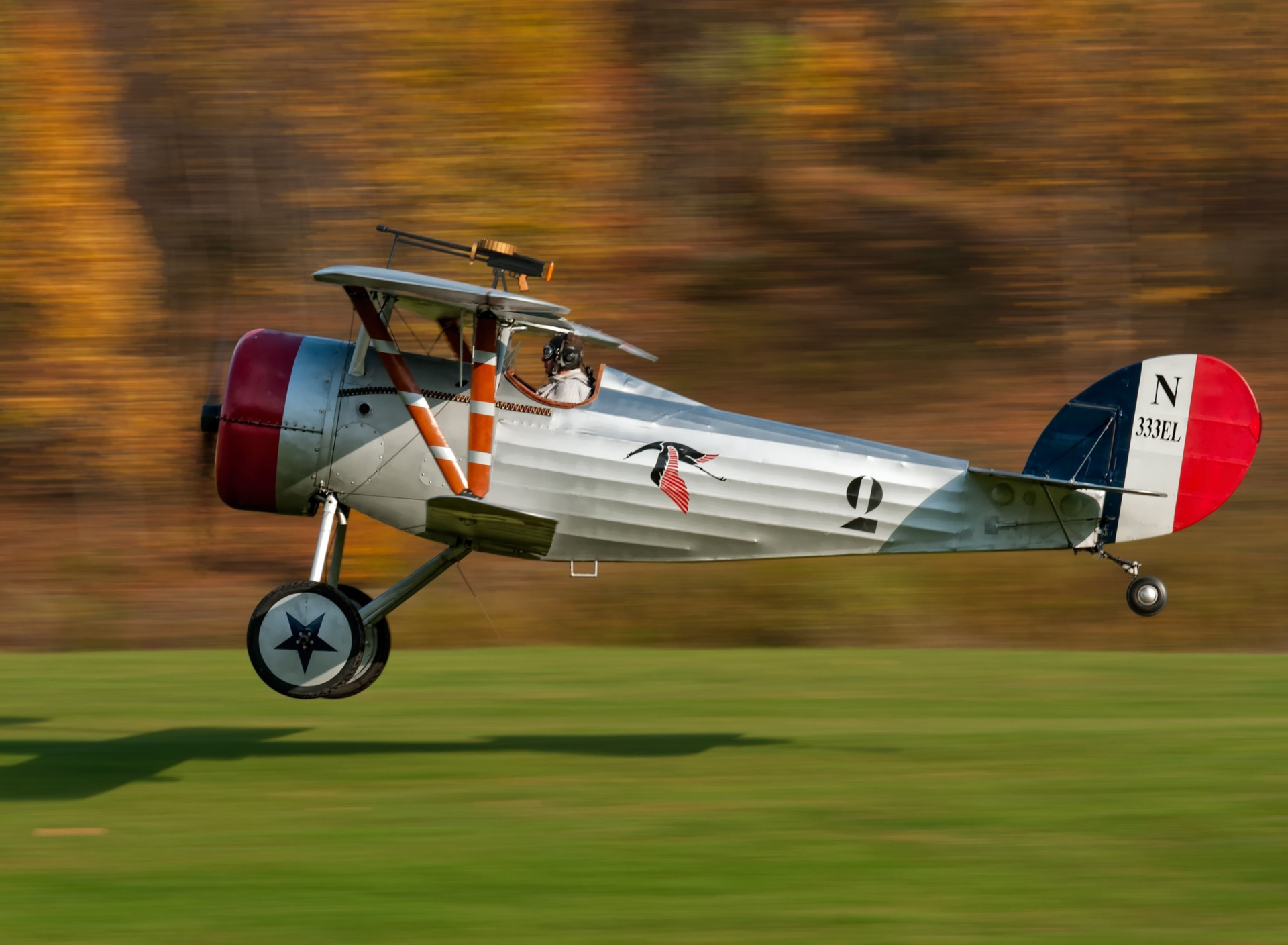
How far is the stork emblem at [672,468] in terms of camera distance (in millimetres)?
9688

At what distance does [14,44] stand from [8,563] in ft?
28.0

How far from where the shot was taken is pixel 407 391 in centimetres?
952

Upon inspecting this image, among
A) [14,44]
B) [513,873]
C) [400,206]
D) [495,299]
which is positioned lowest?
[513,873]

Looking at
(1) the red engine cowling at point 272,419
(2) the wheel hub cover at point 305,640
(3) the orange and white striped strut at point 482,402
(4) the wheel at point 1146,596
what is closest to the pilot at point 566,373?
(3) the orange and white striped strut at point 482,402

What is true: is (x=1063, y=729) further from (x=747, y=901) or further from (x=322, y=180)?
(x=322, y=180)

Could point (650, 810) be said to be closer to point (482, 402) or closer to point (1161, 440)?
point (482, 402)

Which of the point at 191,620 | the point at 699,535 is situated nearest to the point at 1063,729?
the point at 699,535

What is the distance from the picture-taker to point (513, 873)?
23.6ft

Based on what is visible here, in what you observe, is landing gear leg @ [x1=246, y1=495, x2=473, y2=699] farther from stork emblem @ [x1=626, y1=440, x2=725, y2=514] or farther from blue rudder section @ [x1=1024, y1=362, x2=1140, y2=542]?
blue rudder section @ [x1=1024, y1=362, x2=1140, y2=542]

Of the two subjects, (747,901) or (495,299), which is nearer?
(747,901)

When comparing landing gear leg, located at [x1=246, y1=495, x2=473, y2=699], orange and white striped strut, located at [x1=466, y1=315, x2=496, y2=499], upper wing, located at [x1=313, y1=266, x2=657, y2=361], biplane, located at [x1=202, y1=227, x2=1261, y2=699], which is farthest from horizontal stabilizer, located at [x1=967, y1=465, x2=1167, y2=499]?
landing gear leg, located at [x1=246, y1=495, x2=473, y2=699]

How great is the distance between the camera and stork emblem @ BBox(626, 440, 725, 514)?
9.69 meters

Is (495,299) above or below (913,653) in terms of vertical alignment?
above

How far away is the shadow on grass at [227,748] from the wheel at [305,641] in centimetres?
120
